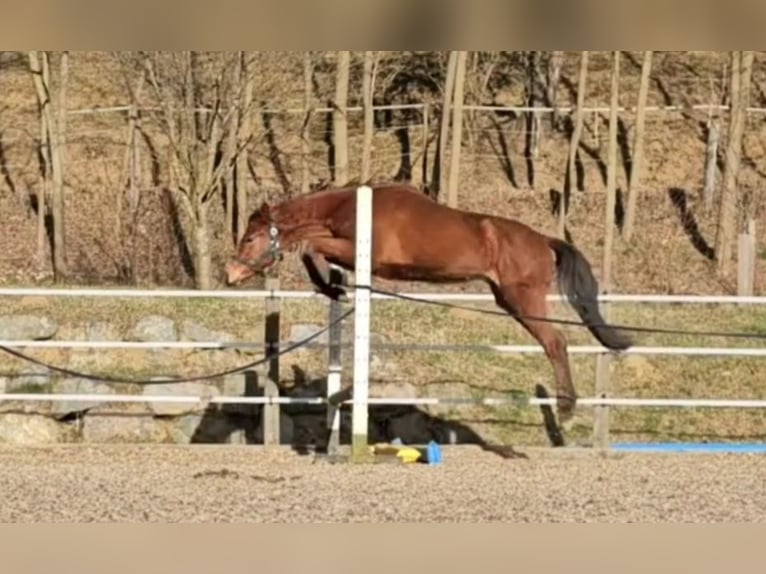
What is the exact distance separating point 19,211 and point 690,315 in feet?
22.9

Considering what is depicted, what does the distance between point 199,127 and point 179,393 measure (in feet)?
15.8

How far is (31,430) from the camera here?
7578 millimetres

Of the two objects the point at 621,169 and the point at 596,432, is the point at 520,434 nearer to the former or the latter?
the point at 596,432

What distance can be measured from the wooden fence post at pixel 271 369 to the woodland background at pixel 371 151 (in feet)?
11.8

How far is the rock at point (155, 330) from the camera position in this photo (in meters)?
8.30

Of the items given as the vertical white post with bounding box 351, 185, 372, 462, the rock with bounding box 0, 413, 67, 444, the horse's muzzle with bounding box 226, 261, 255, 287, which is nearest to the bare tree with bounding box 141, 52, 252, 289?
the rock with bounding box 0, 413, 67, 444

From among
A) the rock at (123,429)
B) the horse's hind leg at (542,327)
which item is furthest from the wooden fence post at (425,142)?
the horse's hind leg at (542,327)

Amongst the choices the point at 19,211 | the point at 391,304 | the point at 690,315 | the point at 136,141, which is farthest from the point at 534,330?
the point at 19,211

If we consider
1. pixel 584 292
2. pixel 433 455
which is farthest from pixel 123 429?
pixel 584 292

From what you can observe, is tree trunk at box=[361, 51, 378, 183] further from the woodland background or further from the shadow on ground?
the shadow on ground

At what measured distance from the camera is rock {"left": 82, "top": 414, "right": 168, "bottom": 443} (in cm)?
761

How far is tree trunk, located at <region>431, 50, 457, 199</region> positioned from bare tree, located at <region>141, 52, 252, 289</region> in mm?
1825

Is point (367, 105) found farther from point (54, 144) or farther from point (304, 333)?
point (304, 333)

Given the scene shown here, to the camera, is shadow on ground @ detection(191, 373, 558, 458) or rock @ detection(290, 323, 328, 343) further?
rock @ detection(290, 323, 328, 343)
